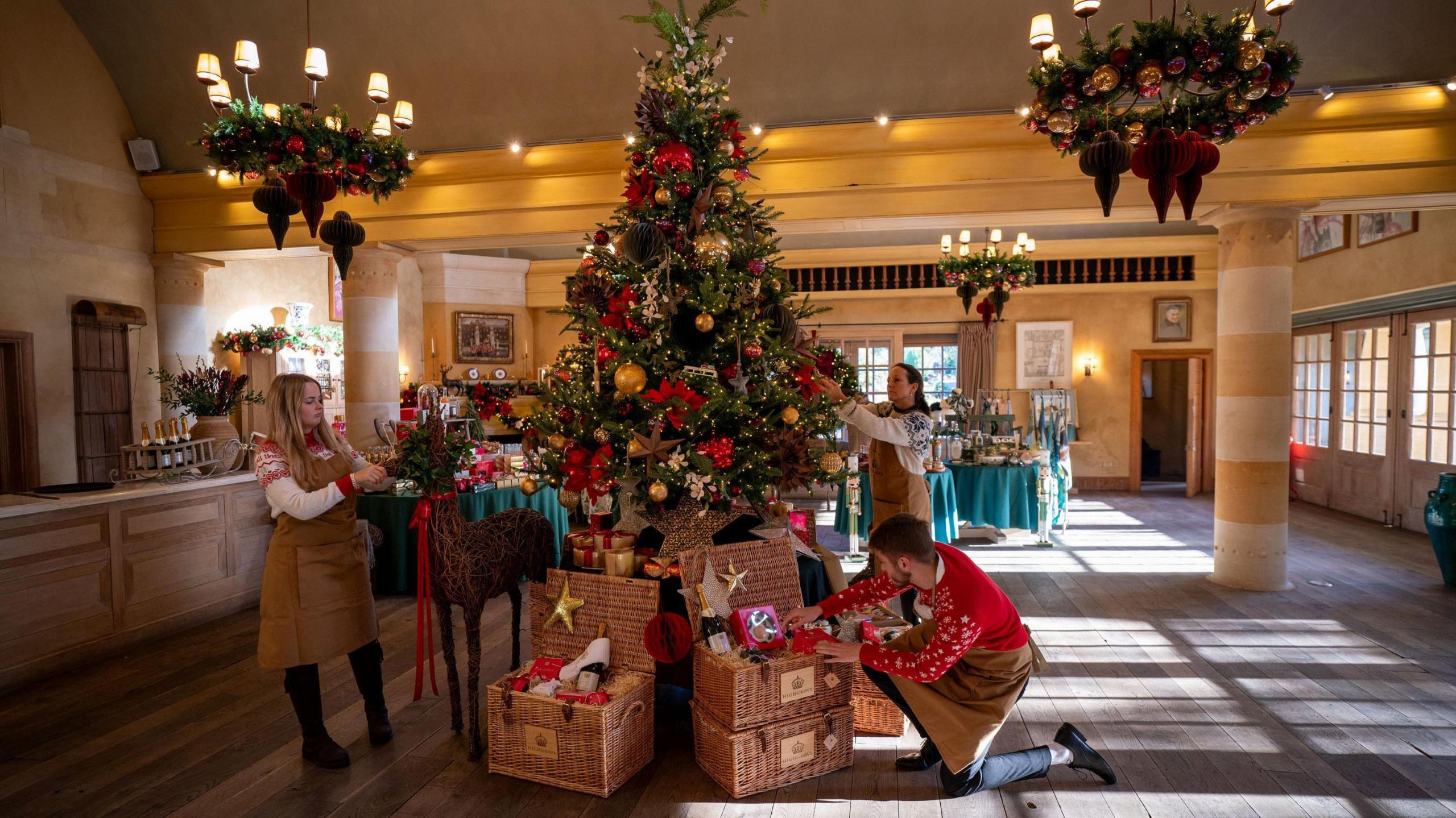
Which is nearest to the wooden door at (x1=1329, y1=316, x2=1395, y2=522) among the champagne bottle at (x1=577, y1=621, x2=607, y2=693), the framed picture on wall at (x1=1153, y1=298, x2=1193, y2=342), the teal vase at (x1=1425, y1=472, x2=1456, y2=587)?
the framed picture on wall at (x1=1153, y1=298, x2=1193, y2=342)

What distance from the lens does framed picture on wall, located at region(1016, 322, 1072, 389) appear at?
11125 millimetres

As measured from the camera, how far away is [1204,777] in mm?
2900

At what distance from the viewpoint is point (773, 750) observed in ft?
9.20

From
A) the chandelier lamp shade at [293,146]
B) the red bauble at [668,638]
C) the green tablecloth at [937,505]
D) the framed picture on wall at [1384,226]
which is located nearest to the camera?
the red bauble at [668,638]

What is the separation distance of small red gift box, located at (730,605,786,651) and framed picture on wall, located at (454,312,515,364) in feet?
30.2

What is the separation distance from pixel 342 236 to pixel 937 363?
29.4 feet

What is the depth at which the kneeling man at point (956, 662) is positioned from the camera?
2553 millimetres

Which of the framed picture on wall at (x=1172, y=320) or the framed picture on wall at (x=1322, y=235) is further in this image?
the framed picture on wall at (x=1172, y=320)

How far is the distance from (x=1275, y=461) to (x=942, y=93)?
12.8ft

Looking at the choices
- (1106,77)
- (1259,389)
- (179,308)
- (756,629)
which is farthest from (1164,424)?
(179,308)

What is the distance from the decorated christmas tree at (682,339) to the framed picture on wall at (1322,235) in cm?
822

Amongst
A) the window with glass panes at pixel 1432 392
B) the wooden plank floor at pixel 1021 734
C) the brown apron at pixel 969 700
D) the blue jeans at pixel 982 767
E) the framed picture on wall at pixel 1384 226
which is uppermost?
the framed picture on wall at pixel 1384 226

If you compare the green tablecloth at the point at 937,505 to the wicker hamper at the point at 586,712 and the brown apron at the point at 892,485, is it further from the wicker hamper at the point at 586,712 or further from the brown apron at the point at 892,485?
the wicker hamper at the point at 586,712

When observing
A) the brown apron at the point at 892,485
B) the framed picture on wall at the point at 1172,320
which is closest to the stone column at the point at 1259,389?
the brown apron at the point at 892,485
